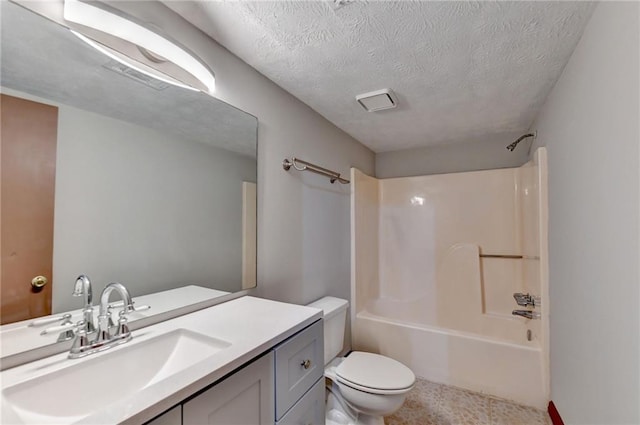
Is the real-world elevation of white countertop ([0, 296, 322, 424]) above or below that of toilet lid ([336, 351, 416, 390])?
above

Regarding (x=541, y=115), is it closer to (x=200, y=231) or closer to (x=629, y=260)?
(x=629, y=260)

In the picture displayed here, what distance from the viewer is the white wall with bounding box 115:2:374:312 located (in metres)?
1.37

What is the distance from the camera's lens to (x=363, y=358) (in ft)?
6.28

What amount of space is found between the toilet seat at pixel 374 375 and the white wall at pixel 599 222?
806 mm

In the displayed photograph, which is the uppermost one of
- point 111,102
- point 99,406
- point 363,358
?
point 111,102

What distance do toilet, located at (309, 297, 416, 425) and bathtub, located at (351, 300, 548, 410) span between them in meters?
0.54

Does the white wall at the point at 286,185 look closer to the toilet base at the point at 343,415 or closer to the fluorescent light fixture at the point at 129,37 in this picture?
the fluorescent light fixture at the point at 129,37

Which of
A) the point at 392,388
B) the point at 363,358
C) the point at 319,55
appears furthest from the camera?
the point at 363,358

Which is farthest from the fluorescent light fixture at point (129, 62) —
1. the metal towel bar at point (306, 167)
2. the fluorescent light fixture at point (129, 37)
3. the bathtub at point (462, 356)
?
the bathtub at point (462, 356)

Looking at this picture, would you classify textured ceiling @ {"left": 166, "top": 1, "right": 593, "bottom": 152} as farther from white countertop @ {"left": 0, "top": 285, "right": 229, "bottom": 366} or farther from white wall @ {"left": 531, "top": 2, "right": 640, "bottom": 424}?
white countertop @ {"left": 0, "top": 285, "right": 229, "bottom": 366}

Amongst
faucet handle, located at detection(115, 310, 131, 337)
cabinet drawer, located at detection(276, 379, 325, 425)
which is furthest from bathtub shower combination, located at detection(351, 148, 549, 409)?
faucet handle, located at detection(115, 310, 131, 337)

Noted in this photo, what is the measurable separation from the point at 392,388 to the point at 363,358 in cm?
36

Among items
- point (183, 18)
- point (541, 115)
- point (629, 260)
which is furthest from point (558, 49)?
point (183, 18)

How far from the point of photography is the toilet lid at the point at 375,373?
5.29ft
